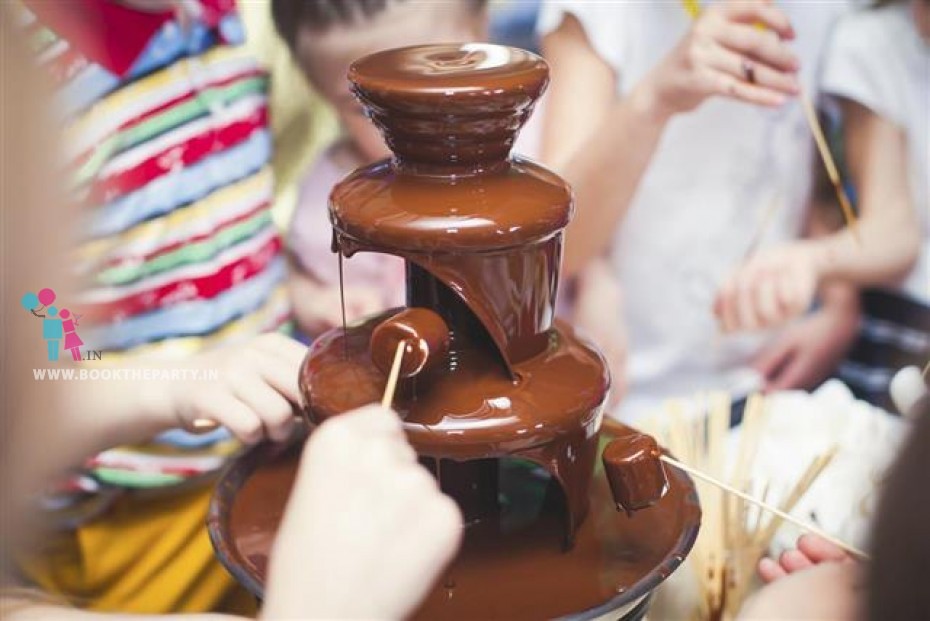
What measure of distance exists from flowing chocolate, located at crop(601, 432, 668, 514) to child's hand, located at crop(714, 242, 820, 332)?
2.91 feet

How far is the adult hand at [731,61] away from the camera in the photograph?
1.54 m

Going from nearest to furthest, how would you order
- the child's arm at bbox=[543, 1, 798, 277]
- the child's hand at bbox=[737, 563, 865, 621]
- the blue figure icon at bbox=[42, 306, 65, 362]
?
the child's hand at bbox=[737, 563, 865, 621], the blue figure icon at bbox=[42, 306, 65, 362], the child's arm at bbox=[543, 1, 798, 277]

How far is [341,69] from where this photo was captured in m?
1.65

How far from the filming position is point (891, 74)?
5.72 feet

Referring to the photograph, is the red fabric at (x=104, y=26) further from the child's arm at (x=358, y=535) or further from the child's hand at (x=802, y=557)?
the child's hand at (x=802, y=557)

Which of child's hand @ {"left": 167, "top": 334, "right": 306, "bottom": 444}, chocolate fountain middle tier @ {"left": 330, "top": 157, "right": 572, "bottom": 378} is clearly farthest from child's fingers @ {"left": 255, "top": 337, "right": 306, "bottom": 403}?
chocolate fountain middle tier @ {"left": 330, "top": 157, "right": 572, "bottom": 378}

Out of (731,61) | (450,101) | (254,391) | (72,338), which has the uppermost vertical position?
(450,101)

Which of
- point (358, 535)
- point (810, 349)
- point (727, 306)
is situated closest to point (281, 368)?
point (358, 535)

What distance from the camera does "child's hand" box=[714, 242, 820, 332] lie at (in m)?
1.80

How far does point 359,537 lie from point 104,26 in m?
0.96

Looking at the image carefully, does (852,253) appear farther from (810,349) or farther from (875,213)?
Answer: (810,349)

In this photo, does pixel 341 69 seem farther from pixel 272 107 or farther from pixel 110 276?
pixel 110 276

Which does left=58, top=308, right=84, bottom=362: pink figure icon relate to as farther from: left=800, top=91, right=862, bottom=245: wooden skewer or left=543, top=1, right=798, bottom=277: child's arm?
left=800, top=91, right=862, bottom=245: wooden skewer

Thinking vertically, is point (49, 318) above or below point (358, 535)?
below
